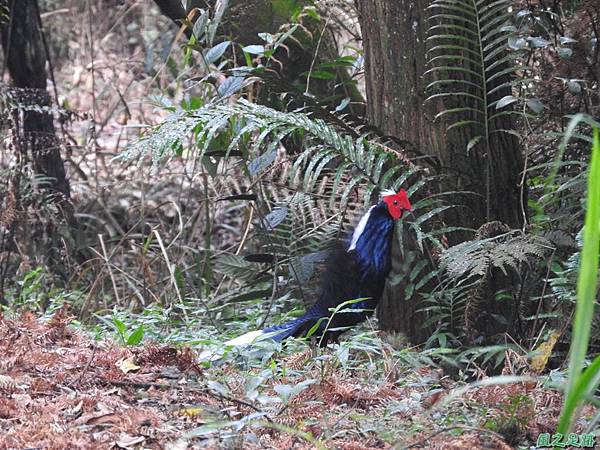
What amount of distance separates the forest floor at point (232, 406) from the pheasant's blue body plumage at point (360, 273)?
570 millimetres

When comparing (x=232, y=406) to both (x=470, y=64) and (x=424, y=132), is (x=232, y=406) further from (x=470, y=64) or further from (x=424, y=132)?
(x=470, y=64)

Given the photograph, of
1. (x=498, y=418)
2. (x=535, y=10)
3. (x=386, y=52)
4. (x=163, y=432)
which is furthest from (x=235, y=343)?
(x=535, y=10)

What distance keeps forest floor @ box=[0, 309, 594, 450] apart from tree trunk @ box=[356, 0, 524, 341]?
111 centimetres

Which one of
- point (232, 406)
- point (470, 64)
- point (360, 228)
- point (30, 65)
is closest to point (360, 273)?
point (360, 228)

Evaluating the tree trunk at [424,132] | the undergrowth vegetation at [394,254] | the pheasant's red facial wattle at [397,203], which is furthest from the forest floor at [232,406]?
the tree trunk at [424,132]

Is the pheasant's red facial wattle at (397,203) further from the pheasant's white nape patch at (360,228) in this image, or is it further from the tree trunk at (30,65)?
the tree trunk at (30,65)

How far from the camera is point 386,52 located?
4734mm

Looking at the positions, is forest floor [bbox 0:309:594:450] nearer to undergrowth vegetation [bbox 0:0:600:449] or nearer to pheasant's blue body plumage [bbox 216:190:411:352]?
undergrowth vegetation [bbox 0:0:600:449]

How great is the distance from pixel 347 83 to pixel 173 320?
6.43 ft

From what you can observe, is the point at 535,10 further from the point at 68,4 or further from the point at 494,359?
the point at 68,4

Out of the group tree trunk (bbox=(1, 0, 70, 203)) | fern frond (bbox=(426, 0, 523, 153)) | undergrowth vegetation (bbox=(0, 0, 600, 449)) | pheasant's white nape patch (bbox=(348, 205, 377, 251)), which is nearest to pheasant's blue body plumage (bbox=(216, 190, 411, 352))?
pheasant's white nape patch (bbox=(348, 205, 377, 251))

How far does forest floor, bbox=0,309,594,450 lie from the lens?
9.15ft

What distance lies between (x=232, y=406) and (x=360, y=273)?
1.58 meters

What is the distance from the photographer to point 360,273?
14.9ft
